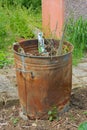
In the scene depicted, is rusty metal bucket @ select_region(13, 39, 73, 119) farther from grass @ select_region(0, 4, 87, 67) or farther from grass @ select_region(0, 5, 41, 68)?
grass @ select_region(0, 5, 41, 68)

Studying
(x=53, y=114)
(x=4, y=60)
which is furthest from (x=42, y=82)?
(x=4, y=60)

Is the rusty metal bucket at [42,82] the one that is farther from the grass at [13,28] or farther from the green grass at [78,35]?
the grass at [13,28]

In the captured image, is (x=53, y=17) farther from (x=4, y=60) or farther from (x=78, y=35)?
(x=4, y=60)

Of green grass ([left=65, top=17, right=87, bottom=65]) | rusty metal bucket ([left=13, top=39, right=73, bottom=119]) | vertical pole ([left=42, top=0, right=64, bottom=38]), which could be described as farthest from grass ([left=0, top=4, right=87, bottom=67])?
rusty metal bucket ([left=13, top=39, right=73, bottom=119])

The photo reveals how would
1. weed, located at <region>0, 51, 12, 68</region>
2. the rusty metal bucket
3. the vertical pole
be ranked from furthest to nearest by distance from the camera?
the vertical pole < weed, located at <region>0, 51, 12, 68</region> < the rusty metal bucket

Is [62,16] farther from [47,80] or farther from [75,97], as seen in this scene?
[47,80]

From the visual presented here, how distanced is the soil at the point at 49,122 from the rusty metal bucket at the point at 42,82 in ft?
0.33

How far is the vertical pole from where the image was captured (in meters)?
6.05

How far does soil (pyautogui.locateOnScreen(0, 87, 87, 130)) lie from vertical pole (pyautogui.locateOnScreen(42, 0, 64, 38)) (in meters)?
2.14

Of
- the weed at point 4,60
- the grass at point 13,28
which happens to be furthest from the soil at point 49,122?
the grass at point 13,28

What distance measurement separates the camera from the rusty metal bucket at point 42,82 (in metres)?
3.53

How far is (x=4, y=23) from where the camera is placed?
6562 mm

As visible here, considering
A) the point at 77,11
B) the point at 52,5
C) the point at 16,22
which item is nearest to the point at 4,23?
the point at 16,22

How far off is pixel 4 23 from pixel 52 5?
954 mm
